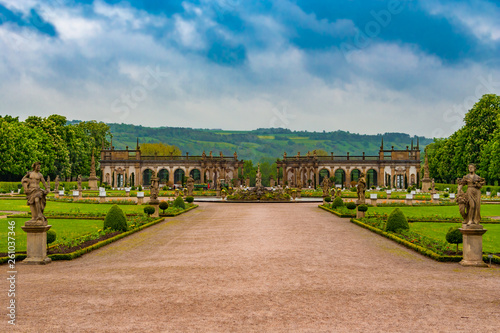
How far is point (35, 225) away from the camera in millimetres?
12234

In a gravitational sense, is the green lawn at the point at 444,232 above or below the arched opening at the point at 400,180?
below

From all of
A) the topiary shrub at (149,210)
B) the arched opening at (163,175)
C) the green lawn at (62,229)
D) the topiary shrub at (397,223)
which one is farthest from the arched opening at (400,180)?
the green lawn at (62,229)

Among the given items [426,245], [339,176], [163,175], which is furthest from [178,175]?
[426,245]

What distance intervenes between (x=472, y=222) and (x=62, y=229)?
1534cm

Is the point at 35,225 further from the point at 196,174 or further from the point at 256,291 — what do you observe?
the point at 196,174

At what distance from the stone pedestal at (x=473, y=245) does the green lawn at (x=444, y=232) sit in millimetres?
1898

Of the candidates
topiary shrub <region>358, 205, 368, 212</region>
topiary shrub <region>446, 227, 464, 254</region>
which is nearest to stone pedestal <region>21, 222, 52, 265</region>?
topiary shrub <region>446, 227, 464, 254</region>

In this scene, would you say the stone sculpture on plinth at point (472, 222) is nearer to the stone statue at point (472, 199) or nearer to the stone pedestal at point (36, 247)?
the stone statue at point (472, 199)

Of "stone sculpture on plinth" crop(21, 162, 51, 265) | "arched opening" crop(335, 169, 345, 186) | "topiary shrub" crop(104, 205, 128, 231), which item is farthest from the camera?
"arched opening" crop(335, 169, 345, 186)

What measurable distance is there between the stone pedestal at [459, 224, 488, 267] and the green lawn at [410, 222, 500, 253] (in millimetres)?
1898

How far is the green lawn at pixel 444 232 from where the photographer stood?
48.7 feet

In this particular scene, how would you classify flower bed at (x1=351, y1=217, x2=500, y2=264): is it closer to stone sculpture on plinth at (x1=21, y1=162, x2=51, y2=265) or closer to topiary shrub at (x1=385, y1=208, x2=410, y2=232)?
topiary shrub at (x1=385, y1=208, x2=410, y2=232)

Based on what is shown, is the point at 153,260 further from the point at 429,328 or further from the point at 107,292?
the point at 429,328

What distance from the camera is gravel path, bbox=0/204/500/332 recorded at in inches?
293
